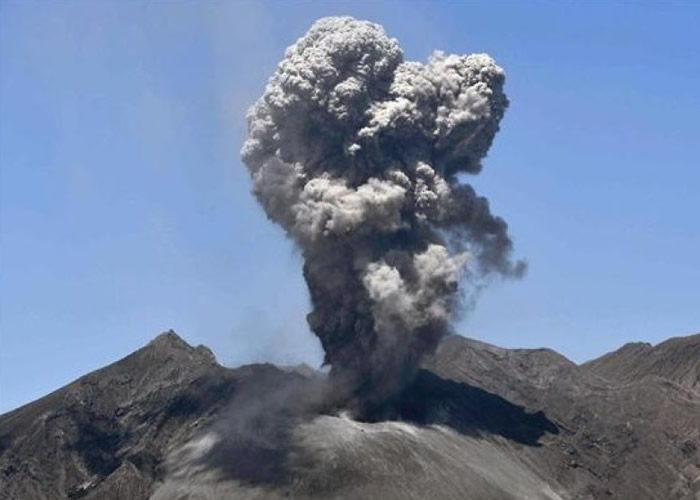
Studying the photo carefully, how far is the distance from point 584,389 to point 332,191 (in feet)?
140

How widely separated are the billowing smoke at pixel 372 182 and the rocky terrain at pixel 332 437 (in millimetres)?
6710

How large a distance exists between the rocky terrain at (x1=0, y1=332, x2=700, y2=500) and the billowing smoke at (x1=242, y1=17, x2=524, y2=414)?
6.71 meters

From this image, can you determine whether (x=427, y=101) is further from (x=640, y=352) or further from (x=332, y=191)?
(x=640, y=352)

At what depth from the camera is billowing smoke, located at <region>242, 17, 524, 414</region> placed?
111 meters

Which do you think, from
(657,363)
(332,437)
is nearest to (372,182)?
(332,437)

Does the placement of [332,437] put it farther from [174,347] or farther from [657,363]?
[657,363]

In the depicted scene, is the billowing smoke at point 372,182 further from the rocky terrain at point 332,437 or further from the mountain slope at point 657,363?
the mountain slope at point 657,363

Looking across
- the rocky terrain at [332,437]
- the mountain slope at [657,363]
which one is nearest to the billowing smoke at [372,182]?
the rocky terrain at [332,437]

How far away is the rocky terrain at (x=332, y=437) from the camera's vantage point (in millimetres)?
107875

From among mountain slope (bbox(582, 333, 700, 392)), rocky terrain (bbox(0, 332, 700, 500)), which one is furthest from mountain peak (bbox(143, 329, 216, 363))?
mountain slope (bbox(582, 333, 700, 392))

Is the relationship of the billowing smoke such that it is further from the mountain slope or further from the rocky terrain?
the mountain slope

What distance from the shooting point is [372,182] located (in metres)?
112

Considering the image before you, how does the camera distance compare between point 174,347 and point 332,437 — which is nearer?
point 332,437

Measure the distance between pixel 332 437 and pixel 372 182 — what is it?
19.0m
